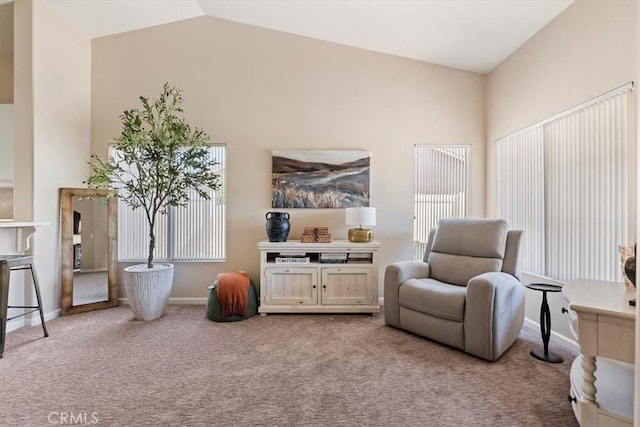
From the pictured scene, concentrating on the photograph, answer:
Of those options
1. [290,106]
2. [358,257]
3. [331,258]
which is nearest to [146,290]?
[331,258]

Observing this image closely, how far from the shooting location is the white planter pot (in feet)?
10.2

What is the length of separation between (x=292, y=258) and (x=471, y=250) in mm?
1797

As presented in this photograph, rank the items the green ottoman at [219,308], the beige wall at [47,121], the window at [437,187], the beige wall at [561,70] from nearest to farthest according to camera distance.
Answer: the beige wall at [561,70] < the beige wall at [47,121] < the green ottoman at [219,308] < the window at [437,187]

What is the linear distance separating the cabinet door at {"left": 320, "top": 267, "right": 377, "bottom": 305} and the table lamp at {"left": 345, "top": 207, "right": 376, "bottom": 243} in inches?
14.7

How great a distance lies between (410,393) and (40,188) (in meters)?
3.84

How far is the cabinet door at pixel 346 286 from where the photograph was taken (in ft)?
11.1

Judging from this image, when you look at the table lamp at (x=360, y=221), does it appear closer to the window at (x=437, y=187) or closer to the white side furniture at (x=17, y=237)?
the window at (x=437, y=187)

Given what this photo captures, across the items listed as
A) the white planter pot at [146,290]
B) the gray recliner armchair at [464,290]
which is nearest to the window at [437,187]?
the gray recliner armchair at [464,290]

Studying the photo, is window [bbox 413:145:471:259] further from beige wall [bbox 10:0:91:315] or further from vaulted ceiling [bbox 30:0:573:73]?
beige wall [bbox 10:0:91:315]

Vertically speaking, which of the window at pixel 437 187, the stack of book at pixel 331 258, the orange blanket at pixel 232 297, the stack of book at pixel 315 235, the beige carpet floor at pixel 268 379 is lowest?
the beige carpet floor at pixel 268 379

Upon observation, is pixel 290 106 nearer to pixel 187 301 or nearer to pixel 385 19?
pixel 385 19

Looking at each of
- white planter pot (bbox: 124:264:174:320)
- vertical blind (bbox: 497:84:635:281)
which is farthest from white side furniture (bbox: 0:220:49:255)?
vertical blind (bbox: 497:84:635:281)

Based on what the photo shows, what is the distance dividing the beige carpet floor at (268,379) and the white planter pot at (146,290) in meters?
0.23

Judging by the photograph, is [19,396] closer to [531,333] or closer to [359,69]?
[531,333]
